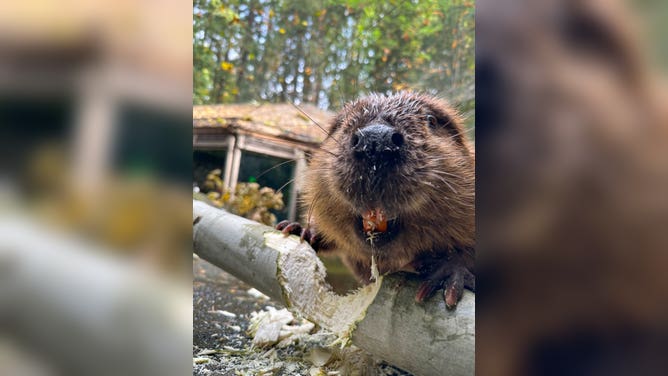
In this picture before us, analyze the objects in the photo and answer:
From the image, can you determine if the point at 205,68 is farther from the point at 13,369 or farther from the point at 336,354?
the point at 13,369

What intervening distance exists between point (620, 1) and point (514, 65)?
13cm

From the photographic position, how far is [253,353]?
4.39 ft

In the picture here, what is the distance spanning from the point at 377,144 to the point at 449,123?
422 mm

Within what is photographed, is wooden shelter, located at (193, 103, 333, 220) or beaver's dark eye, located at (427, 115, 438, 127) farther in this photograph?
wooden shelter, located at (193, 103, 333, 220)

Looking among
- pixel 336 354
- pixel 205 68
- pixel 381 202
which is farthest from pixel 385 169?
pixel 205 68

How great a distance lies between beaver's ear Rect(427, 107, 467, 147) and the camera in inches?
51.6

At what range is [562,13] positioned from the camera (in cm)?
52

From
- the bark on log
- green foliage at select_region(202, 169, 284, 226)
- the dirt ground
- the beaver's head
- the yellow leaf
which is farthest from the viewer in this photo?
the yellow leaf

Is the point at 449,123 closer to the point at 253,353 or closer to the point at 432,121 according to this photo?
the point at 432,121

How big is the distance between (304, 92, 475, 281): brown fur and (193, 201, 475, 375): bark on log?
114 millimetres

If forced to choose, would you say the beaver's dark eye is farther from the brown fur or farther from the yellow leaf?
the yellow leaf

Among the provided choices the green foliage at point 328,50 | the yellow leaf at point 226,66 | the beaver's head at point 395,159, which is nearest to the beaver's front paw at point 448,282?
the beaver's head at point 395,159

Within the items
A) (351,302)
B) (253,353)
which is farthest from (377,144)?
(253,353)

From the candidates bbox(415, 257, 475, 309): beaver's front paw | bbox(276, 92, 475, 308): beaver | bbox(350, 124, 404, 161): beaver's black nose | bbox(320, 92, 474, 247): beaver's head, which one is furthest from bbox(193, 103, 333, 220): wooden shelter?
bbox(415, 257, 475, 309): beaver's front paw
